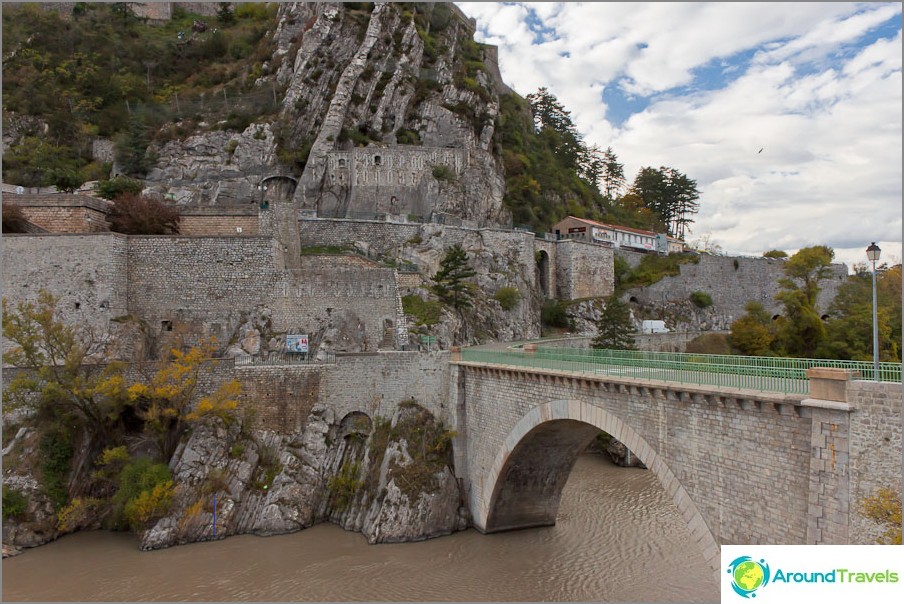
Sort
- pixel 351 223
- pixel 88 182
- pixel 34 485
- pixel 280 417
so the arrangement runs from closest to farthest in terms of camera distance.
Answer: pixel 34 485, pixel 280 417, pixel 351 223, pixel 88 182

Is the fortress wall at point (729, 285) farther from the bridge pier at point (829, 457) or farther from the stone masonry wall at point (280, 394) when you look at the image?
the bridge pier at point (829, 457)

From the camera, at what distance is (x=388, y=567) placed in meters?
19.4

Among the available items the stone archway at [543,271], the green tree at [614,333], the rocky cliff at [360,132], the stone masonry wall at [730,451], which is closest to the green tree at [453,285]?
the green tree at [614,333]

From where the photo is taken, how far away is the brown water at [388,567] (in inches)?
693

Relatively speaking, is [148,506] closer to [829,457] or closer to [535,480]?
[535,480]

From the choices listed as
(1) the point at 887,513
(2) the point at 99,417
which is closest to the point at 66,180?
(2) the point at 99,417

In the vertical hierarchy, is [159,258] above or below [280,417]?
above

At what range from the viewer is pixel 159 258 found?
27875mm

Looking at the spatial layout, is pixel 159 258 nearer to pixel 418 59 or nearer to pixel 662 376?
pixel 662 376

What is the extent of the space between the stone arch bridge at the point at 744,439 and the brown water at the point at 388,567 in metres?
4.13

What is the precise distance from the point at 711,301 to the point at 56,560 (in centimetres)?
4551

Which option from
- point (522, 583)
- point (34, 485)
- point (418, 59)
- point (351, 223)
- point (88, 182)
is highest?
point (418, 59)

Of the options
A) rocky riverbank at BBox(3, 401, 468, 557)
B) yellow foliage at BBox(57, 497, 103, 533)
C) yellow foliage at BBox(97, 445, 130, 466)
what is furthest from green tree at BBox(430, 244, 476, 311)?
yellow foliage at BBox(57, 497, 103, 533)

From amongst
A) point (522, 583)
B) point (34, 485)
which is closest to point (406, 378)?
point (522, 583)
